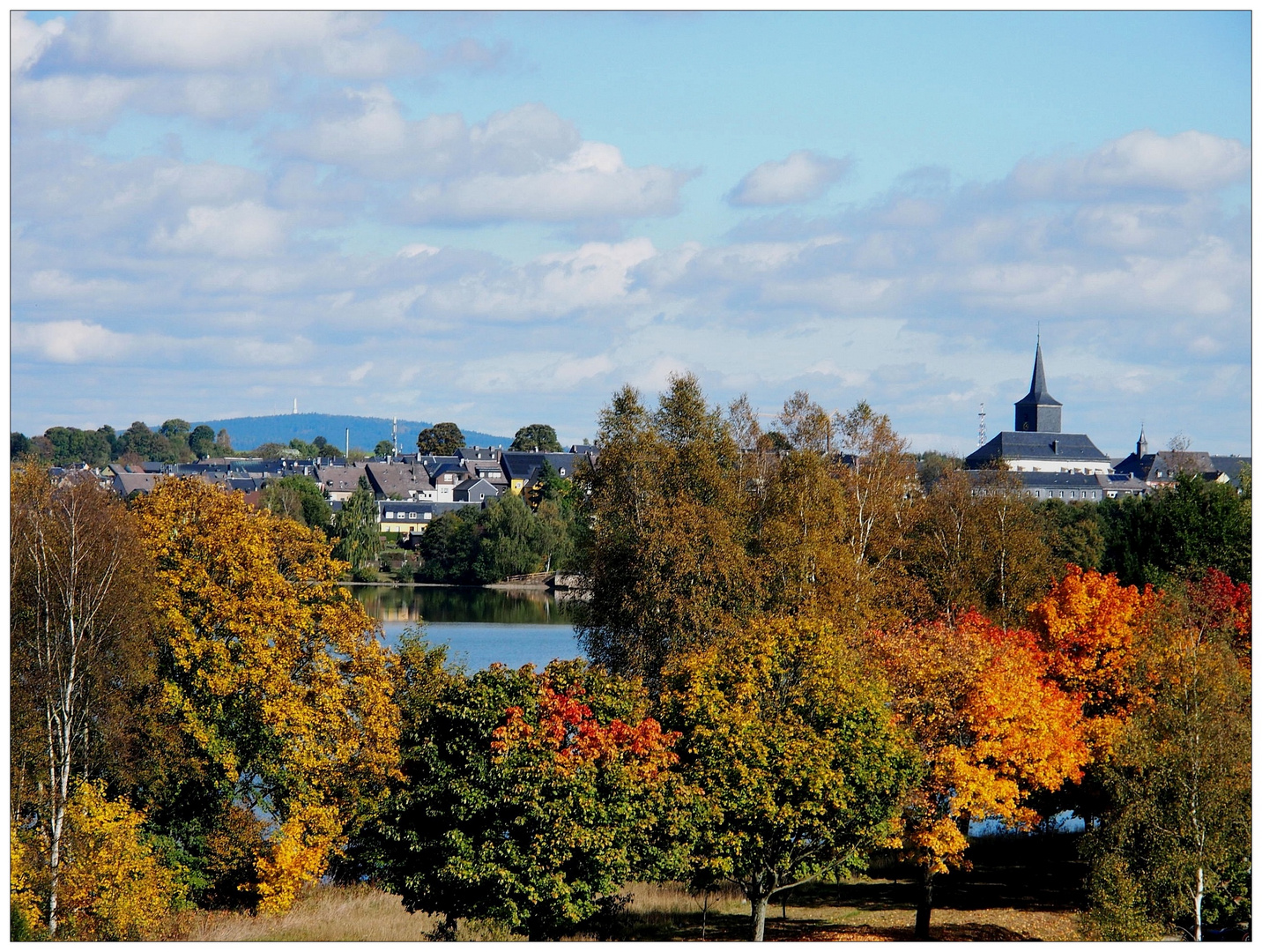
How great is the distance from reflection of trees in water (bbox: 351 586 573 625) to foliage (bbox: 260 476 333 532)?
5.85 meters

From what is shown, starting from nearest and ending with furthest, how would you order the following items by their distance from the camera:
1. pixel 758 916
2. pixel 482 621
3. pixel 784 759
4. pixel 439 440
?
pixel 784 759 < pixel 758 916 < pixel 482 621 < pixel 439 440

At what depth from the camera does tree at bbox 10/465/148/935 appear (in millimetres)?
25453

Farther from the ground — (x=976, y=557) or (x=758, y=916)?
(x=976, y=557)

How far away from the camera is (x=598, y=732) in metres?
19.7

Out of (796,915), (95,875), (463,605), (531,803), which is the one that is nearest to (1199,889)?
(796,915)

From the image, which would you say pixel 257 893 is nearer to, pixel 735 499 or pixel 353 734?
pixel 353 734

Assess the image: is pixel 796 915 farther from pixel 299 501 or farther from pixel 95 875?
pixel 299 501

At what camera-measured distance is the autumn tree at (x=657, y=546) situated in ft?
110

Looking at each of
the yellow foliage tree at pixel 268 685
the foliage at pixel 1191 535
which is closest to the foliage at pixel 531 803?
the yellow foliage tree at pixel 268 685

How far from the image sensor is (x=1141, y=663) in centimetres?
2762

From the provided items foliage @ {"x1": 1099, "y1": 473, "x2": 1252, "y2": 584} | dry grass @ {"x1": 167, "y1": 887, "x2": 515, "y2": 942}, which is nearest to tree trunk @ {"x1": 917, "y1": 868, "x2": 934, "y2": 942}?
dry grass @ {"x1": 167, "y1": 887, "x2": 515, "y2": 942}

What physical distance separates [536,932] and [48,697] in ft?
37.2

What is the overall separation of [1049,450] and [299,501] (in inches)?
3871

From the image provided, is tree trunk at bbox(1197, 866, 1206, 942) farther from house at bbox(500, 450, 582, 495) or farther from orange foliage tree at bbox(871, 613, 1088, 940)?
house at bbox(500, 450, 582, 495)
